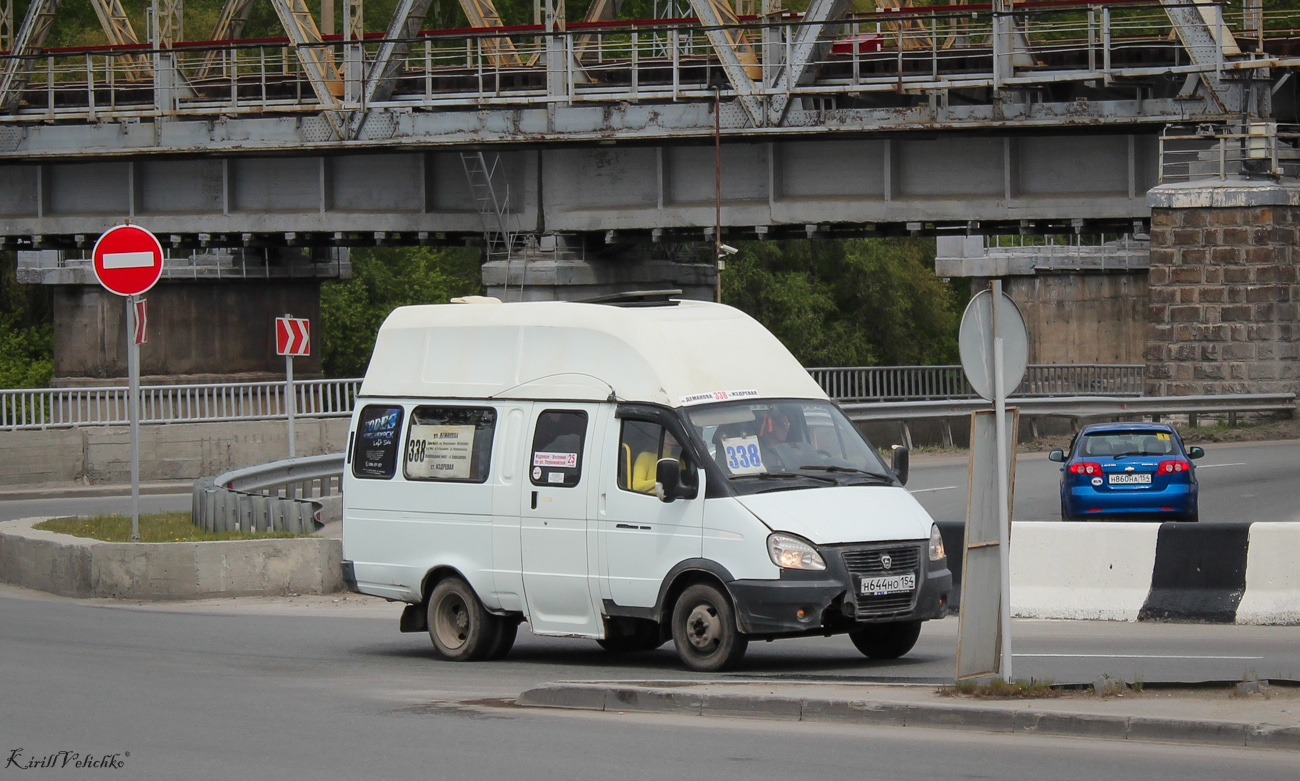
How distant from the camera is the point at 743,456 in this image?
11.3 m

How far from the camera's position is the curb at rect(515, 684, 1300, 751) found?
7.89 m

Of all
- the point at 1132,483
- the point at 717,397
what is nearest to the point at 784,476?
the point at 717,397

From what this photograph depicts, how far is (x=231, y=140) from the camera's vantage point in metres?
36.1

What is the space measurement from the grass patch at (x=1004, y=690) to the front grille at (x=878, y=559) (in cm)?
167

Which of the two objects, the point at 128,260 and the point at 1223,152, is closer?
A: the point at 128,260

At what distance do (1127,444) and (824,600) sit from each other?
11.4 metres

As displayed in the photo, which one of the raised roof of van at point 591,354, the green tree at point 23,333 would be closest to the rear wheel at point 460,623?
the raised roof of van at point 591,354

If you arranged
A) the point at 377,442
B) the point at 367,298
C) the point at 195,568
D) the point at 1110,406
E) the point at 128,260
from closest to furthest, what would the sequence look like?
the point at 377,442 → the point at 195,568 → the point at 128,260 → the point at 1110,406 → the point at 367,298

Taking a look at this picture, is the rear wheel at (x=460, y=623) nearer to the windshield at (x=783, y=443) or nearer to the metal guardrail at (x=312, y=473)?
the windshield at (x=783, y=443)

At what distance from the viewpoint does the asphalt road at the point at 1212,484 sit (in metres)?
21.5

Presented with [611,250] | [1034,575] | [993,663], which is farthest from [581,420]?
[611,250]

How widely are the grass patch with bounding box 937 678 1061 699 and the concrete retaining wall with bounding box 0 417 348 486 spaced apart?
23.4 metres

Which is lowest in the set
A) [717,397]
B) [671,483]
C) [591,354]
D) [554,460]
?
[671,483]

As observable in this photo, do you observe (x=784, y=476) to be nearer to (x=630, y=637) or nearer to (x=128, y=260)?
(x=630, y=637)
